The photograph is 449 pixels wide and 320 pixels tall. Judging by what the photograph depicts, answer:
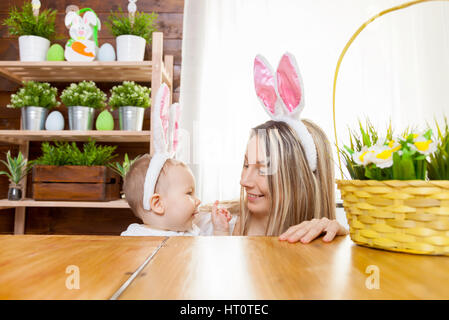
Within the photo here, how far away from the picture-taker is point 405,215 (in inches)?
21.9

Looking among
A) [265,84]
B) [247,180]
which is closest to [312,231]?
[247,180]

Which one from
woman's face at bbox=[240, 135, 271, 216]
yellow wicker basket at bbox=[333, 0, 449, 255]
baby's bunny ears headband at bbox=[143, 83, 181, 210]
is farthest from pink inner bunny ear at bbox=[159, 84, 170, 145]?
yellow wicker basket at bbox=[333, 0, 449, 255]

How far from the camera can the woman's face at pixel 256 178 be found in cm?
124

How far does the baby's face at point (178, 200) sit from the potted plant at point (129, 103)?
0.61 m

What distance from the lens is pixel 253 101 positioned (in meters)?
2.04

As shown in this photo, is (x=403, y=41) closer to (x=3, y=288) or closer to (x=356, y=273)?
(x=356, y=273)

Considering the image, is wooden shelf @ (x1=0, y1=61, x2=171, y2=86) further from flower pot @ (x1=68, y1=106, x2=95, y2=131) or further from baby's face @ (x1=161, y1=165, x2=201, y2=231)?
baby's face @ (x1=161, y1=165, x2=201, y2=231)

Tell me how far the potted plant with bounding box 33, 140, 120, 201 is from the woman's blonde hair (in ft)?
3.15

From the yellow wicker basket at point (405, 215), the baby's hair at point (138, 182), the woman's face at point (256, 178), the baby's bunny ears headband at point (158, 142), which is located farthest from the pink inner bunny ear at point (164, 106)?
the yellow wicker basket at point (405, 215)

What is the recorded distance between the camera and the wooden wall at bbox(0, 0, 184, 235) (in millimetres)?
2184

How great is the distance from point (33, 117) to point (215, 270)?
1.81 meters

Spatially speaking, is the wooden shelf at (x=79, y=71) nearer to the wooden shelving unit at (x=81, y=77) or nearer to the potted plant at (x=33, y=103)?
the wooden shelving unit at (x=81, y=77)
